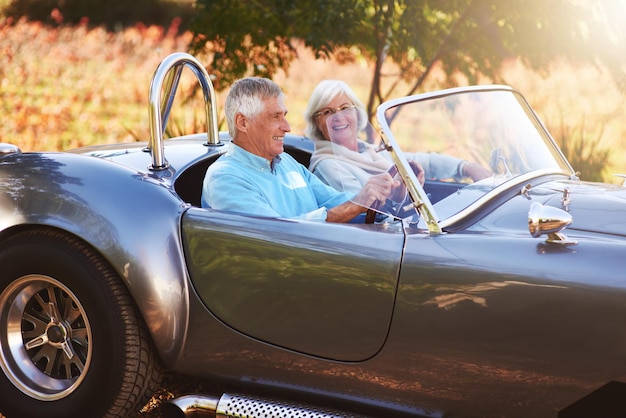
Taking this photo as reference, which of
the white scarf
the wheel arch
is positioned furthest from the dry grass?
the wheel arch

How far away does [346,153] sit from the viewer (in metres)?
3.39

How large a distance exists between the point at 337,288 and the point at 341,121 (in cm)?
84

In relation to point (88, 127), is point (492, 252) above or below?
above

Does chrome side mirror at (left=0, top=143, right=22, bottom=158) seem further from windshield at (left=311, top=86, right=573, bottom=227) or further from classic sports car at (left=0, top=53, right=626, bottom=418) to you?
windshield at (left=311, top=86, right=573, bottom=227)

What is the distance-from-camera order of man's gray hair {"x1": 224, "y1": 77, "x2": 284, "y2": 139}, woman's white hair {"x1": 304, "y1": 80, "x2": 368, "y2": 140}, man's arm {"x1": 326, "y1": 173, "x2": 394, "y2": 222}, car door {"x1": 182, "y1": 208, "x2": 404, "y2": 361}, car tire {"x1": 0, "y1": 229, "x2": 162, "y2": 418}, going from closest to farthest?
car door {"x1": 182, "y1": 208, "x2": 404, "y2": 361}, man's arm {"x1": 326, "y1": 173, "x2": 394, "y2": 222}, car tire {"x1": 0, "y1": 229, "x2": 162, "y2": 418}, man's gray hair {"x1": 224, "y1": 77, "x2": 284, "y2": 139}, woman's white hair {"x1": 304, "y1": 80, "x2": 368, "y2": 140}

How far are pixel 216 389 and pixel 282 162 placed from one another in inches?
40.3

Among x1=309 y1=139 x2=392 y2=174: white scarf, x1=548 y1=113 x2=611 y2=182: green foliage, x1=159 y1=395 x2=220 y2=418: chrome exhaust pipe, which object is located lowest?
x1=159 y1=395 x2=220 y2=418: chrome exhaust pipe

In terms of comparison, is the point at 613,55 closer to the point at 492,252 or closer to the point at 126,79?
the point at 492,252

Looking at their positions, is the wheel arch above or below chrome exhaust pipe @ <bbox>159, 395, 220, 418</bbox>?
above

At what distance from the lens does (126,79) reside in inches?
449

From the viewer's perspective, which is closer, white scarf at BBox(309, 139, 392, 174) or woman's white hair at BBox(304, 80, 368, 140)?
white scarf at BBox(309, 139, 392, 174)

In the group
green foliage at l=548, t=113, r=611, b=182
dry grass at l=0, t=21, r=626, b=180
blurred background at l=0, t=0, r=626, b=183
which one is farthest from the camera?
dry grass at l=0, t=21, r=626, b=180

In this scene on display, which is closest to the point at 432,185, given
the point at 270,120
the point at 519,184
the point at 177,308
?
the point at 519,184

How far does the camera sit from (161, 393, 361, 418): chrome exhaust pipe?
2969 mm
